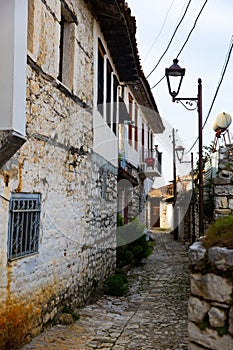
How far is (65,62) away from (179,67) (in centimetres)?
219

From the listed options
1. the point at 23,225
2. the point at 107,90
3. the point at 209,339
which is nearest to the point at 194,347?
the point at 209,339

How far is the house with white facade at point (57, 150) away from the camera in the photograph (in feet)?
13.3

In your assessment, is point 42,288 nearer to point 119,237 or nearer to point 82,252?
point 82,252

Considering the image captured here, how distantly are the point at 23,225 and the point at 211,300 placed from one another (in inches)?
89.8

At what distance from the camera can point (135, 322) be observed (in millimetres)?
5941

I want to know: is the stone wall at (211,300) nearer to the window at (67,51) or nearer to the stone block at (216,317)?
the stone block at (216,317)

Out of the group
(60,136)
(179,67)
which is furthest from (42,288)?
(179,67)

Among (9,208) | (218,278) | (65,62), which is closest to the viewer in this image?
(218,278)

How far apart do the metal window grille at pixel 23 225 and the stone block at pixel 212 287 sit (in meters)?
1.96

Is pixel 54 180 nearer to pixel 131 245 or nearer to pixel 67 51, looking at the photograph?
pixel 67 51

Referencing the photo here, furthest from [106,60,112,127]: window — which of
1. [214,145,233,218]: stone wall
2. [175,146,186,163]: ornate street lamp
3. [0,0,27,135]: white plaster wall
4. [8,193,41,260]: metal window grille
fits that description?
[175,146,186,163]: ornate street lamp

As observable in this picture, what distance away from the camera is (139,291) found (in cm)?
828

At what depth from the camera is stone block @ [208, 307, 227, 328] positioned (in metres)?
3.35

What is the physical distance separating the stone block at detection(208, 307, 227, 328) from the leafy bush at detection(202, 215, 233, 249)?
56 centimetres
